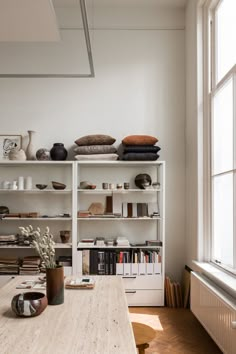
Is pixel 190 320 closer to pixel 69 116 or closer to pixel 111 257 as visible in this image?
pixel 111 257

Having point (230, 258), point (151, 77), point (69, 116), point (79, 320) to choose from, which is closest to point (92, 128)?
point (69, 116)

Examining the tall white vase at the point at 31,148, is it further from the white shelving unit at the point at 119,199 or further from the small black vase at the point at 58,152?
the white shelving unit at the point at 119,199

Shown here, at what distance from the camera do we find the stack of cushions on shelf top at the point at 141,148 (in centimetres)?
513

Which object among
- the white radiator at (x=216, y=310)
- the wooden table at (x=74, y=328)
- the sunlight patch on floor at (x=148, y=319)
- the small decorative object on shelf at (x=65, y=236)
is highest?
the small decorative object on shelf at (x=65, y=236)

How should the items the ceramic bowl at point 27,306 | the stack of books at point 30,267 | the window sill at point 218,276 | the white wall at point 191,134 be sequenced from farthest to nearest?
the stack of books at point 30,267
the white wall at point 191,134
the window sill at point 218,276
the ceramic bowl at point 27,306

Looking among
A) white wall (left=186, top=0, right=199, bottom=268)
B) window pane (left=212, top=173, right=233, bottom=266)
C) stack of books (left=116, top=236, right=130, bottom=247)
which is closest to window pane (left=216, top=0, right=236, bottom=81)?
white wall (left=186, top=0, right=199, bottom=268)

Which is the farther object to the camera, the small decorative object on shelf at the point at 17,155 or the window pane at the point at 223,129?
the small decorative object on shelf at the point at 17,155

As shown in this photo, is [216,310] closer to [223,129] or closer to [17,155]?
[223,129]

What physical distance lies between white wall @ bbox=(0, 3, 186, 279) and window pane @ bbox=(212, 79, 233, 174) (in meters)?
1.12

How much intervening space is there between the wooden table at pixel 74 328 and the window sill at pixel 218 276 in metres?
1.16

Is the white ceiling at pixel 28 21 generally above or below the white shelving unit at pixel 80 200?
above

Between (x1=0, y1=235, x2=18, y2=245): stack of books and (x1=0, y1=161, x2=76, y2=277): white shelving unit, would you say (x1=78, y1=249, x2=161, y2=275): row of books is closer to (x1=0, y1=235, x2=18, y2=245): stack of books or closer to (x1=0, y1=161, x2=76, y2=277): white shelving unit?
(x1=0, y1=161, x2=76, y2=277): white shelving unit

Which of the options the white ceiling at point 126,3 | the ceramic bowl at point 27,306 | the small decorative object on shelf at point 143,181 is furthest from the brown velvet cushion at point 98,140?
the ceramic bowl at point 27,306

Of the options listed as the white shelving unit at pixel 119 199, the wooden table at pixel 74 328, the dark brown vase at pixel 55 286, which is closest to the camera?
the wooden table at pixel 74 328
